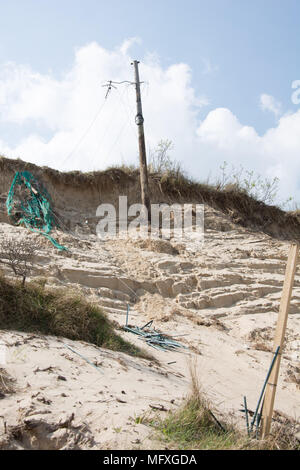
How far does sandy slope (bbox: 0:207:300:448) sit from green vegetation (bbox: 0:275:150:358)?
0.30 meters

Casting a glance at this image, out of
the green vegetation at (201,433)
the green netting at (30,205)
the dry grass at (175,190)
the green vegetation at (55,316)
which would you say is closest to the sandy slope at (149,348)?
the green vegetation at (201,433)

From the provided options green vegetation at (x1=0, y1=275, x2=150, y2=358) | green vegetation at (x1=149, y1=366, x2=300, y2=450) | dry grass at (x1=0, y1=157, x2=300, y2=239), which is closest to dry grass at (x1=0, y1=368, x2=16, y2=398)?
green vegetation at (x1=149, y1=366, x2=300, y2=450)

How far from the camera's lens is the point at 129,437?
253 centimetres

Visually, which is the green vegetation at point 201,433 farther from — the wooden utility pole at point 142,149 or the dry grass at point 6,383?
the wooden utility pole at point 142,149

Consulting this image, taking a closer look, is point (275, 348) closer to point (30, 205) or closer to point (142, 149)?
point (30, 205)

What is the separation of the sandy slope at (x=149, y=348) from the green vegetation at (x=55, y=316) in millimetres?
304

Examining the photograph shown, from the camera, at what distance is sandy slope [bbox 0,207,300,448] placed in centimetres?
269

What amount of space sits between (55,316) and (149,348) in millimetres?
1472

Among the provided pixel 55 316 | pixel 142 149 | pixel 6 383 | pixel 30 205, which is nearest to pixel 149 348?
pixel 55 316

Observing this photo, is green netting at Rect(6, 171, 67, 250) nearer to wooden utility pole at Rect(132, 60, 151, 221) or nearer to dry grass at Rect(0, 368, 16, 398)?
wooden utility pole at Rect(132, 60, 151, 221)

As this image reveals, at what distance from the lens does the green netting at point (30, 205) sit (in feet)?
29.4
